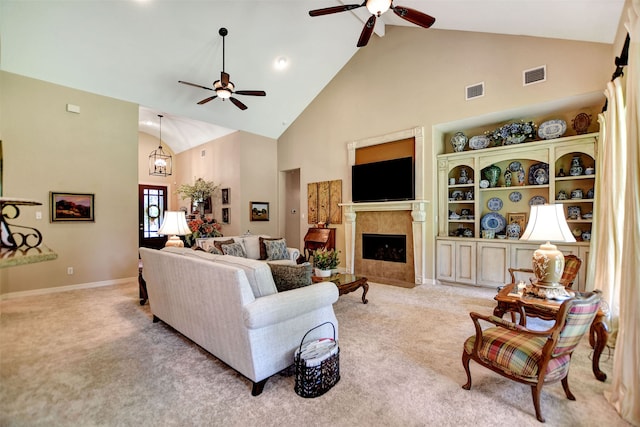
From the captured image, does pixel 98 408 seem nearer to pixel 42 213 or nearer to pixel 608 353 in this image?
pixel 608 353

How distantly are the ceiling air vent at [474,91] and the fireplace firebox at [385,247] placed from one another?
2708mm

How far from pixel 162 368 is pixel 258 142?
6.15 metres

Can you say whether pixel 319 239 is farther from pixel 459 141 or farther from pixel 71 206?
pixel 71 206

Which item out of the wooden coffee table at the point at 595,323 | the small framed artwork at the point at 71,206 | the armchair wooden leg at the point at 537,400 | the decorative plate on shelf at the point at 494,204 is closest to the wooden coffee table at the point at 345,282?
the wooden coffee table at the point at 595,323

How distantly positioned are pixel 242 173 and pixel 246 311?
5753mm

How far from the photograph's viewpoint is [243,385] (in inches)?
80.6

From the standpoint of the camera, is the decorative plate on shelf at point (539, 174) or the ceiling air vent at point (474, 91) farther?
the ceiling air vent at point (474, 91)

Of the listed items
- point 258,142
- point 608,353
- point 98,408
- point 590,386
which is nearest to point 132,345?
point 98,408

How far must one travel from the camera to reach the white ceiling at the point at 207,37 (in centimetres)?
369

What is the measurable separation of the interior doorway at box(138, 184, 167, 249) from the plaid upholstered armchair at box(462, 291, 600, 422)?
28.7ft

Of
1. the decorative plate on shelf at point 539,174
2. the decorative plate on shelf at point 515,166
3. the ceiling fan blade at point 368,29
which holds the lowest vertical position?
the decorative plate on shelf at point 539,174

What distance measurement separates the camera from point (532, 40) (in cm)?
415

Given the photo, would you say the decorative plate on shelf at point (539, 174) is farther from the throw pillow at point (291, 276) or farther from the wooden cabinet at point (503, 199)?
the throw pillow at point (291, 276)

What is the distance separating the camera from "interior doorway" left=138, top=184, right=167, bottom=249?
8.60 meters
